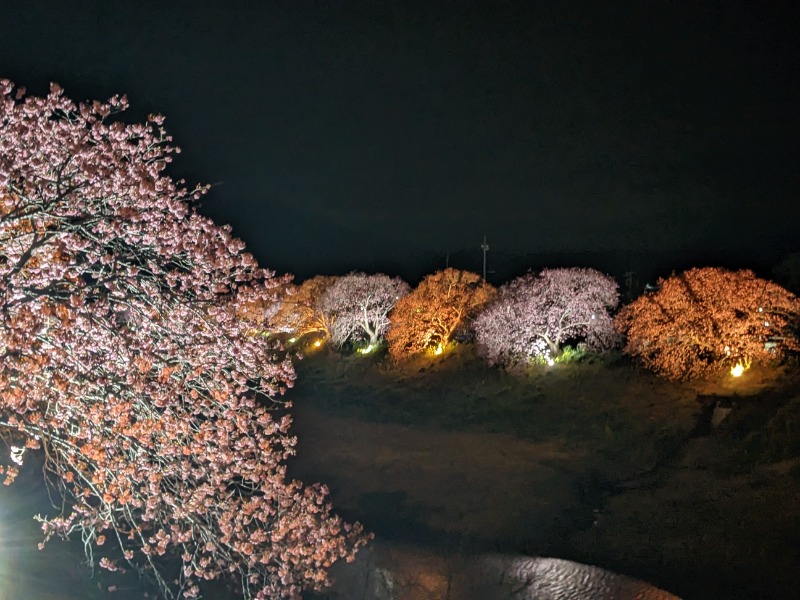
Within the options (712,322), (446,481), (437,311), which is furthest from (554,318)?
(446,481)

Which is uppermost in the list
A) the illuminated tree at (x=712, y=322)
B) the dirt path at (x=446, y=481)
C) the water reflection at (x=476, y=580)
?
the illuminated tree at (x=712, y=322)

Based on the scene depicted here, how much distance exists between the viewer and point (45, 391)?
6.47 m

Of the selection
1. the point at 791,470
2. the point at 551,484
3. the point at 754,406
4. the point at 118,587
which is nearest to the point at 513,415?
the point at 551,484

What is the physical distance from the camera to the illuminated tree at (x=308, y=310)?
31.1 meters

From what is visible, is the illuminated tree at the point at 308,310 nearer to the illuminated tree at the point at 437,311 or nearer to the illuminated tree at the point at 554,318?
the illuminated tree at the point at 437,311

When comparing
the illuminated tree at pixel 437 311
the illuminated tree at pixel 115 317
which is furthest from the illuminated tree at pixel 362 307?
the illuminated tree at pixel 115 317

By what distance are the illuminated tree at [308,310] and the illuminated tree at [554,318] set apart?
32.4 ft

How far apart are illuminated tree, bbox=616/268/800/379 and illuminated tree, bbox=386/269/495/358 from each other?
7949 mm

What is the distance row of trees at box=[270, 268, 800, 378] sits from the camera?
19.0m

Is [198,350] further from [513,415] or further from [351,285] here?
[351,285]

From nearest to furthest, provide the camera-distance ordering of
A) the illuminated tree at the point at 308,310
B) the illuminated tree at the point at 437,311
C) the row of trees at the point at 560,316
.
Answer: the row of trees at the point at 560,316 < the illuminated tree at the point at 437,311 < the illuminated tree at the point at 308,310

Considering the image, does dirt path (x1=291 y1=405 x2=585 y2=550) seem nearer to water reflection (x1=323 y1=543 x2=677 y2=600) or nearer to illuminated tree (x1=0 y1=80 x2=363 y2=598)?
water reflection (x1=323 y1=543 x2=677 y2=600)

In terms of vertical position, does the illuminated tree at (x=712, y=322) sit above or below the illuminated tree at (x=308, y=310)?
below

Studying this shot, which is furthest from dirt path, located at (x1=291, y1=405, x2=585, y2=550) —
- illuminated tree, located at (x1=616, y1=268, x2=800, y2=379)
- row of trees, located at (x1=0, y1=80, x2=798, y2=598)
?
illuminated tree, located at (x1=616, y1=268, x2=800, y2=379)
